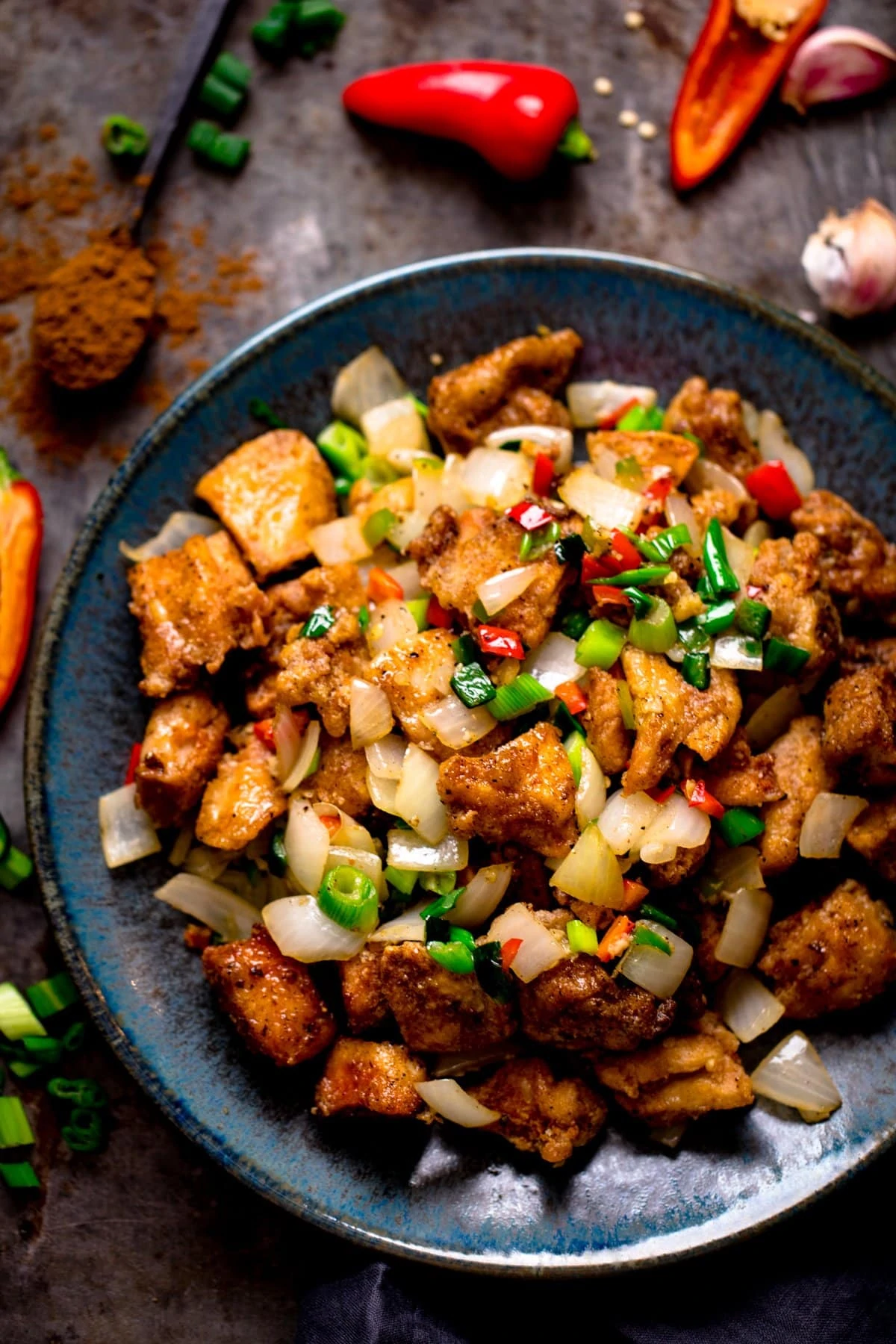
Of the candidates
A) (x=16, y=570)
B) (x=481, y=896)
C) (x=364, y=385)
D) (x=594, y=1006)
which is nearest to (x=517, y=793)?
(x=481, y=896)

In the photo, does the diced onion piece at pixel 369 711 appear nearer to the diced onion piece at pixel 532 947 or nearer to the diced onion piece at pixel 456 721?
the diced onion piece at pixel 456 721

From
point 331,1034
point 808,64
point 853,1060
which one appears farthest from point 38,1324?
point 808,64

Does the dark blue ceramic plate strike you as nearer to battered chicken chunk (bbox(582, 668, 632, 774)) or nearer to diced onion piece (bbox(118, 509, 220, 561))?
diced onion piece (bbox(118, 509, 220, 561))

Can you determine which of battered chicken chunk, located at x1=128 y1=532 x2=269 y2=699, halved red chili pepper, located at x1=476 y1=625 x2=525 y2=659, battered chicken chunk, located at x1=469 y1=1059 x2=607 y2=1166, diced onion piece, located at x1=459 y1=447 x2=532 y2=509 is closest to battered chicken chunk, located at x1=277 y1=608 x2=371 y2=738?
battered chicken chunk, located at x1=128 y1=532 x2=269 y2=699

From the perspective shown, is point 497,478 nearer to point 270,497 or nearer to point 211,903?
point 270,497

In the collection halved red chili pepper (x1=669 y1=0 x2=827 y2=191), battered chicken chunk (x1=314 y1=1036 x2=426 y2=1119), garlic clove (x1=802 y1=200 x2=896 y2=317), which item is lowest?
battered chicken chunk (x1=314 y1=1036 x2=426 y2=1119)
